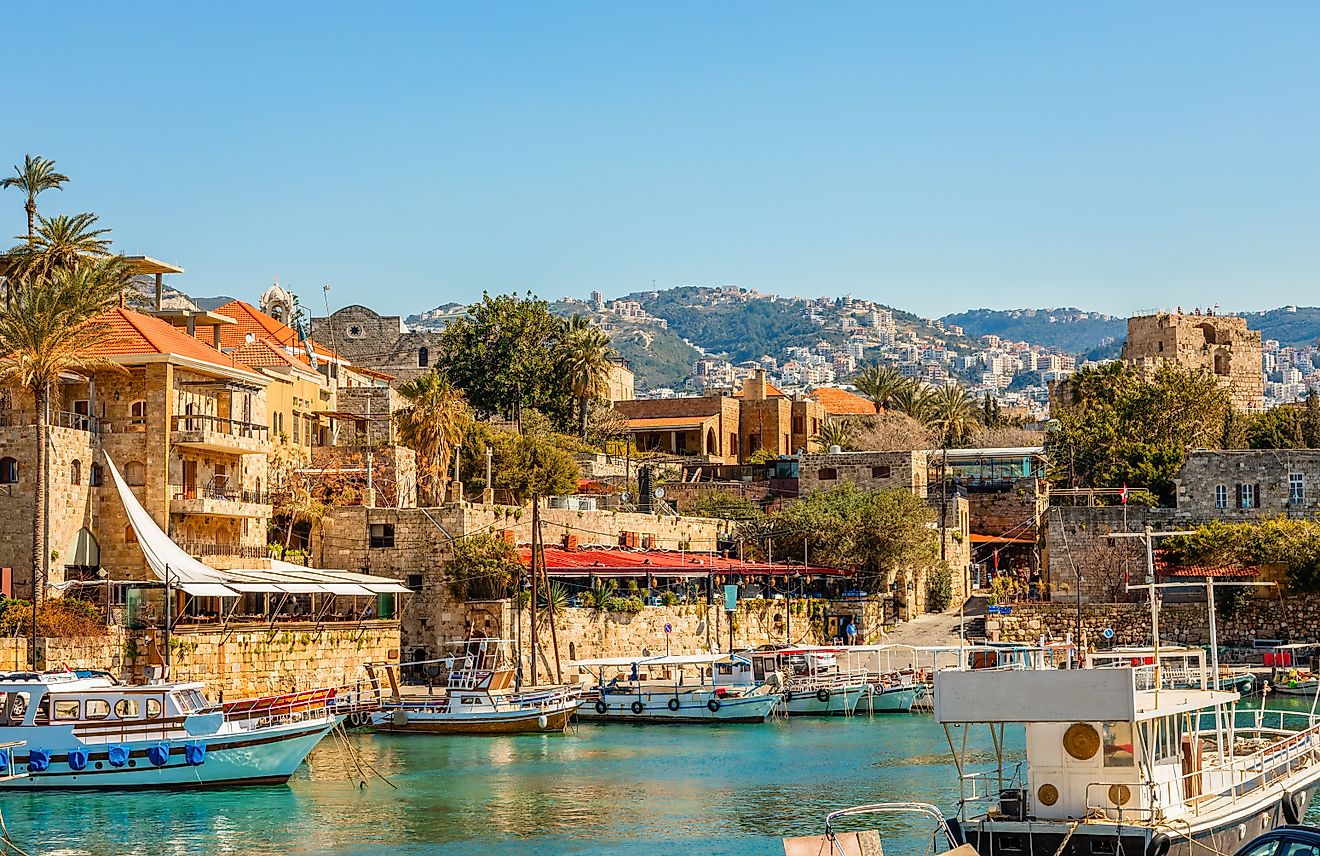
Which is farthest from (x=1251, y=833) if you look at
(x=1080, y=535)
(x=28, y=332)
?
(x=1080, y=535)

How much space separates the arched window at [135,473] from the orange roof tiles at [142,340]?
3.35 meters

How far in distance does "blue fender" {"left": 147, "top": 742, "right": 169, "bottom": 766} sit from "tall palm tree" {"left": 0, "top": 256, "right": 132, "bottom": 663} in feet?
28.9

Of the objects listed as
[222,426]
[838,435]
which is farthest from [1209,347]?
[222,426]

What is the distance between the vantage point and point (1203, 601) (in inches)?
2746

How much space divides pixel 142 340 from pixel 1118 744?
36670mm

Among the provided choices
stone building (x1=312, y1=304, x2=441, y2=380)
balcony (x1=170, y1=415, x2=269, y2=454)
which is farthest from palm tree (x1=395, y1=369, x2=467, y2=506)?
stone building (x1=312, y1=304, x2=441, y2=380)

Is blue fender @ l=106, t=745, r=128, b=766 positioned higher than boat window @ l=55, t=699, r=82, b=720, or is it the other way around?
boat window @ l=55, t=699, r=82, b=720

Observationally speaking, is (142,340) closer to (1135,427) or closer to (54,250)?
(54,250)

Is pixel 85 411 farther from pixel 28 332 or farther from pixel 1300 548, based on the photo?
pixel 1300 548

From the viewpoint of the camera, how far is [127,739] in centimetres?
3841

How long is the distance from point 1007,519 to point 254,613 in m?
41.5

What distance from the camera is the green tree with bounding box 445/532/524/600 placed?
57.9 m

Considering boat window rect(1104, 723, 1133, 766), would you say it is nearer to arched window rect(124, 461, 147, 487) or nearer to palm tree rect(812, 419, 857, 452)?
arched window rect(124, 461, 147, 487)

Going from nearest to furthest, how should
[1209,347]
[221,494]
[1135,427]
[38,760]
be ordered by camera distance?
1. [38,760]
2. [221,494]
3. [1135,427]
4. [1209,347]
